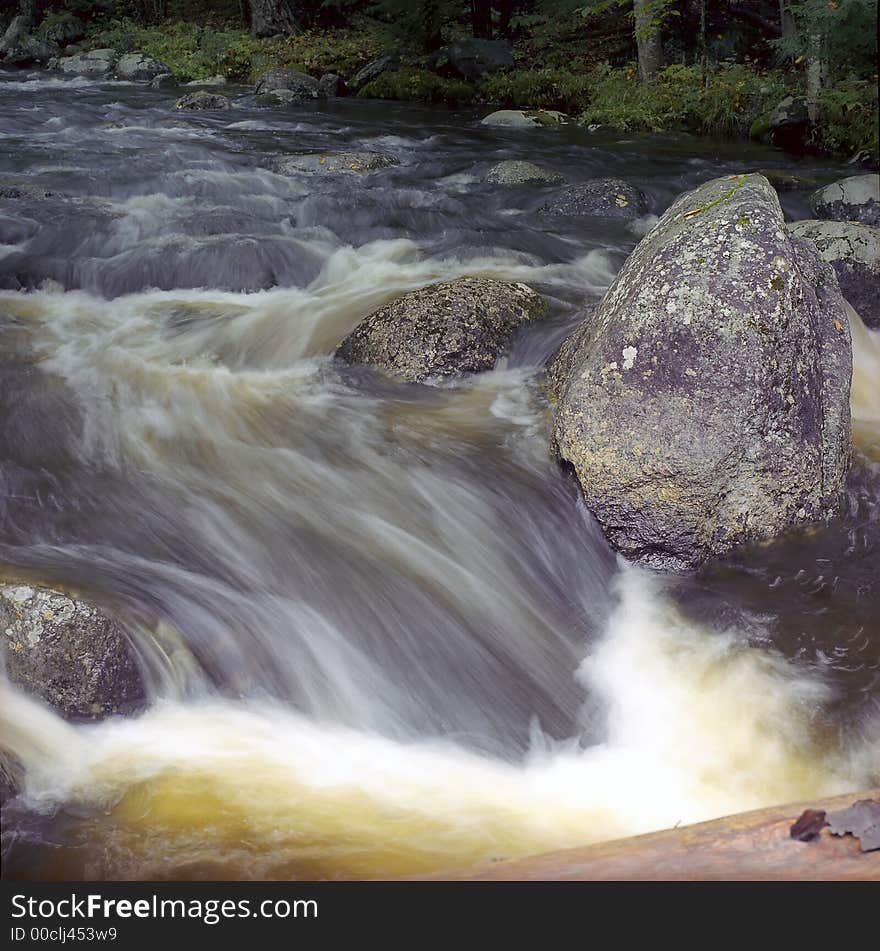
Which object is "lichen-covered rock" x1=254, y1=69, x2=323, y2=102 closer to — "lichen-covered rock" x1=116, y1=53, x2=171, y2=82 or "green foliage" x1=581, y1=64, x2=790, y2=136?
"lichen-covered rock" x1=116, y1=53, x2=171, y2=82

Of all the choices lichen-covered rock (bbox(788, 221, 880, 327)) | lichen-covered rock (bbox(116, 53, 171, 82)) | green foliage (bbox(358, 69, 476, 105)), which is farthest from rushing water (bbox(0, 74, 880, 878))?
lichen-covered rock (bbox(116, 53, 171, 82))

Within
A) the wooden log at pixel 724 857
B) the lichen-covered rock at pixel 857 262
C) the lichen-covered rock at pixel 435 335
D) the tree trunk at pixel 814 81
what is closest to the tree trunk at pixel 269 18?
the tree trunk at pixel 814 81

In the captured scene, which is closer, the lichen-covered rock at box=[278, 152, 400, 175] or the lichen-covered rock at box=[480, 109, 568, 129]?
the lichen-covered rock at box=[278, 152, 400, 175]

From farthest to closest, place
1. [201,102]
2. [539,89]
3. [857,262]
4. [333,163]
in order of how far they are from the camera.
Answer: [539,89]
[201,102]
[333,163]
[857,262]

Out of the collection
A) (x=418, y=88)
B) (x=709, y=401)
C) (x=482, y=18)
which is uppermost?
(x=482, y=18)

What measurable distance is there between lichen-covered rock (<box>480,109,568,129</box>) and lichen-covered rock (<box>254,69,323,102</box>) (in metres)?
4.79

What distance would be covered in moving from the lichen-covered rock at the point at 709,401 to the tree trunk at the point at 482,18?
750 inches

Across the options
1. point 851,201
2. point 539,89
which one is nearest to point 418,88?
point 539,89

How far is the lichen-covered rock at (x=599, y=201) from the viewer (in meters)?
10.6

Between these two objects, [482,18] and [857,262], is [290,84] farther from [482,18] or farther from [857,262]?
[857,262]

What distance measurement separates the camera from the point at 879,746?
3.99m

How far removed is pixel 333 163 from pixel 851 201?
6.46m

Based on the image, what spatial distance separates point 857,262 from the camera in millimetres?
8219

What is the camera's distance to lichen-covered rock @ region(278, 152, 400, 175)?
1197 centimetres
